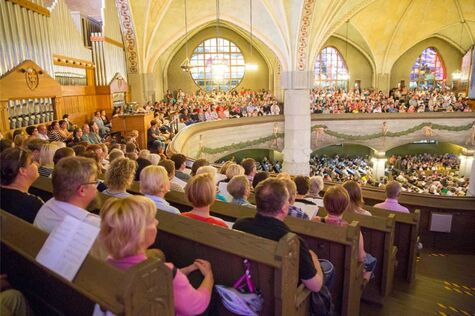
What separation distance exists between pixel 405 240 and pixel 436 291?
23.4 inches

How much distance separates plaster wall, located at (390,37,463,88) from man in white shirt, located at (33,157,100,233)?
22551 mm

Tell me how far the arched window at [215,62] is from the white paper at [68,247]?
18948 millimetres

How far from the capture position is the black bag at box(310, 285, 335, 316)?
2311 millimetres

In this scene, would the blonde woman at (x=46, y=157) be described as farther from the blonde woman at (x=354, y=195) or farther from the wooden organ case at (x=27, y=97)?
the wooden organ case at (x=27, y=97)

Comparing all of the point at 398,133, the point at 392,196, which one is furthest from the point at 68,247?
the point at 398,133

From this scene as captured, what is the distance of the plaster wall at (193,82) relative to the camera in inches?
781

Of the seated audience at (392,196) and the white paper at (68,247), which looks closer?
the white paper at (68,247)

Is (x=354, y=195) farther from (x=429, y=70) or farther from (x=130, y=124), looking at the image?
(x=429, y=70)

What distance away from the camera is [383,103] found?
1858cm

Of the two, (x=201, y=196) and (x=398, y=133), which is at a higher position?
(x=201, y=196)

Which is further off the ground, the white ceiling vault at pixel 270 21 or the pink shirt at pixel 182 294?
the white ceiling vault at pixel 270 21

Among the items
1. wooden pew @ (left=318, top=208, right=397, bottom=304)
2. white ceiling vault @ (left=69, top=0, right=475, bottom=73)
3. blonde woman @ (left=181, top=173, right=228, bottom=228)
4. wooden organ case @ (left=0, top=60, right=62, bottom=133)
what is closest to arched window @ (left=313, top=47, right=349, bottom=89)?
white ceiling vault @ (left=69, top=0, right=475, bottom=73)

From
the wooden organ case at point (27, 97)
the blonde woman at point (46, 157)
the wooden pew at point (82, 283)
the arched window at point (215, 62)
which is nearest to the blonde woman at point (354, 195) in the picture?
the wooden pew at point (82, 283)

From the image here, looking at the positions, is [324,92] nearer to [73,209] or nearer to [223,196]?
[223,196]
